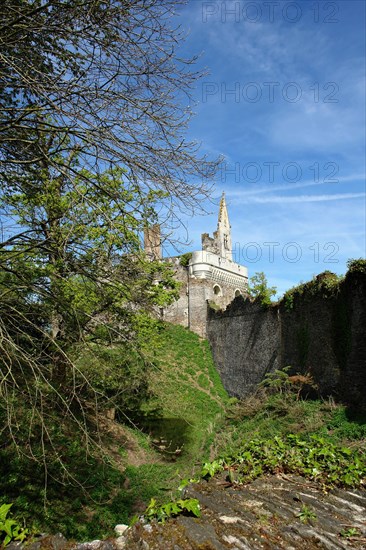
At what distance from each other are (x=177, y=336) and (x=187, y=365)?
3.26m

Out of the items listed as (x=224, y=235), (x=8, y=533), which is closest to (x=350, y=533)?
(x=8, y=533)

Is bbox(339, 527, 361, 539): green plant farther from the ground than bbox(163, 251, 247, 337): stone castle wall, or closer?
closer

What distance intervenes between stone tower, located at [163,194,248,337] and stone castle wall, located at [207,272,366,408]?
6.02 m

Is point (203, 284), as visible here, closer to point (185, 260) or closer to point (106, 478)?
point (185, 260)

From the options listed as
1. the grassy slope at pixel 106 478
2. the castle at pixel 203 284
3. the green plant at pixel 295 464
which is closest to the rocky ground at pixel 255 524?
the green plant at pixel 295 464

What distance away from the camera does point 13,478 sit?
24.4 ft

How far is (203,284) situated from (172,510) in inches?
1013

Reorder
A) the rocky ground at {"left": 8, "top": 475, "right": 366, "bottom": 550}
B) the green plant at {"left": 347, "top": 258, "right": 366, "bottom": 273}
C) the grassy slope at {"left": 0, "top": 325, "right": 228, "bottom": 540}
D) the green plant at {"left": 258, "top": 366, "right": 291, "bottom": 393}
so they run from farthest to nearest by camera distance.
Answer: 1. the green plant at {"left": 258, "top": 366, "right": 291, "bottom": 393}
2. the green plant at {"left": 347, "top": 258, "right": 366, "bottom": 273}
3. the grassy slope at {"left": 0, "top": 325, "right": 228, "bottom": 540}
4. the rocky ground at {"left": 8, "top": 475, "right": 366, "bottom": 550}

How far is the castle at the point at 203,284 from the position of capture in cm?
2825

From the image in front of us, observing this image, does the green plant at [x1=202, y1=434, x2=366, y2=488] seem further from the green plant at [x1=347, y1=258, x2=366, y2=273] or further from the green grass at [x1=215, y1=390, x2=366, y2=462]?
the green plant at [x1=347, y1=258, x2=366, y2=273]

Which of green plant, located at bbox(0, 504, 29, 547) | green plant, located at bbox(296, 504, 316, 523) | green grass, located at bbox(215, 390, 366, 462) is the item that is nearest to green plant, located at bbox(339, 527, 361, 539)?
green plant, located at bbox(296, 504, 316, 523)

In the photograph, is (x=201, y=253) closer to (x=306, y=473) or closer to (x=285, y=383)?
(x=285, y=383)

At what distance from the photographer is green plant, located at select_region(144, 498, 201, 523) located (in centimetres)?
320

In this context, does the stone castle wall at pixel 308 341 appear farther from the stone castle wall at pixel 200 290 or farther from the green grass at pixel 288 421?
the stone castle wall at pixel 200 290
